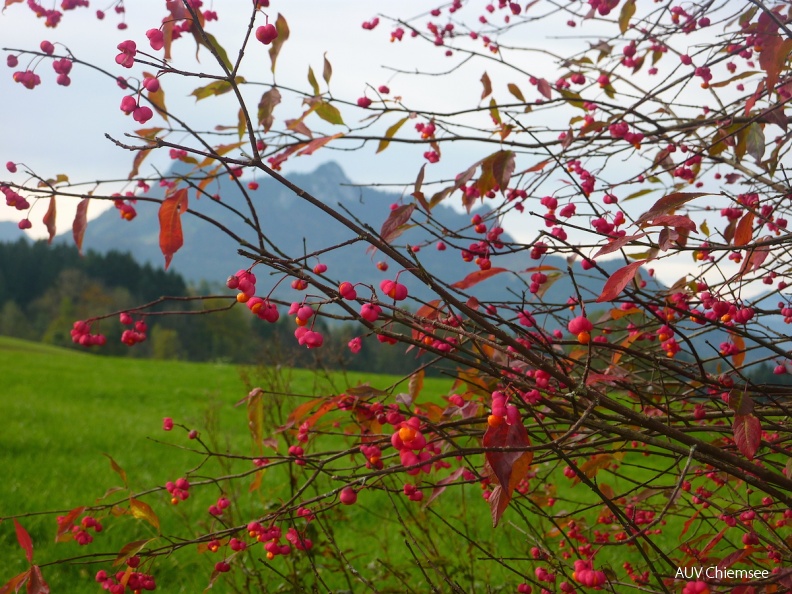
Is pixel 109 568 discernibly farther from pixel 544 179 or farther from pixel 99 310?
pixel 99 310

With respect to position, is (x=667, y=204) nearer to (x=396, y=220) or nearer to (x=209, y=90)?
(x=396, y=220)

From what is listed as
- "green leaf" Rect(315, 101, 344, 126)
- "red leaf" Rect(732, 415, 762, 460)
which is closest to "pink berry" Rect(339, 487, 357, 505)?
"red leaf" Rect(732, 415, 762, 460)

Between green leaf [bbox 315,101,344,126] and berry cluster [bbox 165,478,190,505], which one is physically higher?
green leaf [bbox 315,101,344,126]

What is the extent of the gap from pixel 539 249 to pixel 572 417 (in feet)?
1.55

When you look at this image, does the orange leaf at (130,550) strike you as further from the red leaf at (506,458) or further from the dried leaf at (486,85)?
the dried leaf at (486,85)

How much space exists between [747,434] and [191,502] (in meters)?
3.89

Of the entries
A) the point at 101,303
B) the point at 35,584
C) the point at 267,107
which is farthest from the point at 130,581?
the point at 101,303

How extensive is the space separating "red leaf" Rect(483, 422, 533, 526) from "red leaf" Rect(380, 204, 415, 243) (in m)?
0.53

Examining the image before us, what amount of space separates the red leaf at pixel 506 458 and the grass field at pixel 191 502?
33 cm

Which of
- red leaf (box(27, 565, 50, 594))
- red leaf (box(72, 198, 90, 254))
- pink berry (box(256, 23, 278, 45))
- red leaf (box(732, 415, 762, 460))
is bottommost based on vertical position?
red leaf (box(27, 565, 50, 594))

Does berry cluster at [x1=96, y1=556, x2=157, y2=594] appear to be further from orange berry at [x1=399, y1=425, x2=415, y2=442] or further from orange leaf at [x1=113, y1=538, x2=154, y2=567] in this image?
orange berry at [x1=399, y1=425, x2=415, y2=442]

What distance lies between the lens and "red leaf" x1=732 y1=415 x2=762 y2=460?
110 cm

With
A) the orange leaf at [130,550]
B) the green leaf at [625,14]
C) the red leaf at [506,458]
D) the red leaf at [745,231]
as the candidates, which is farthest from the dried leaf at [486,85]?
the orange leaf at [130,550]

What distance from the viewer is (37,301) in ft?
147
